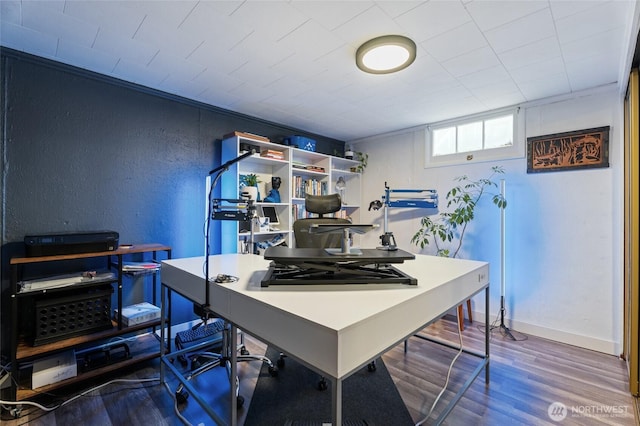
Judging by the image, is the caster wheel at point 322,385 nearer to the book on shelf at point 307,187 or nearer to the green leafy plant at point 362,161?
the book on shelf at point 307,187

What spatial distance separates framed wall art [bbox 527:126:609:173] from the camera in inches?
104

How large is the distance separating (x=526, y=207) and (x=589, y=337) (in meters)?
1.33

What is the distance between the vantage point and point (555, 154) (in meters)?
2.88

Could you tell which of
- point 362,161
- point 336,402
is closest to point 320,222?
point 336,402

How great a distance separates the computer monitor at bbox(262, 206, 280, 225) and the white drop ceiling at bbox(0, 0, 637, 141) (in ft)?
4.37

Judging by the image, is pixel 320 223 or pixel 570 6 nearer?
pixel 570 6

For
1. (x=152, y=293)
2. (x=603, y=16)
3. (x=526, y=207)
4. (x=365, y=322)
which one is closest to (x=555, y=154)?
(x=526, y=207)

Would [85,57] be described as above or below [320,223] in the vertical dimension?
above

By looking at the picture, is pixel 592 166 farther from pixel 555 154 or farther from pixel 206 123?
pixel 206 123

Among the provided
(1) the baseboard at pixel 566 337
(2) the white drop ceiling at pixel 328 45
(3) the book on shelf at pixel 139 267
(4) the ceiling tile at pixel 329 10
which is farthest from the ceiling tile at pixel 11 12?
(1) the baseboard at pixel 566 337

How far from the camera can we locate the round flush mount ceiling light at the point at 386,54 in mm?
1884

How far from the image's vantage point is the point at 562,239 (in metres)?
2.84

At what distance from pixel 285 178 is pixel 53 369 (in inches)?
104

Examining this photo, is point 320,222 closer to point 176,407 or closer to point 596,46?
point 176,407
